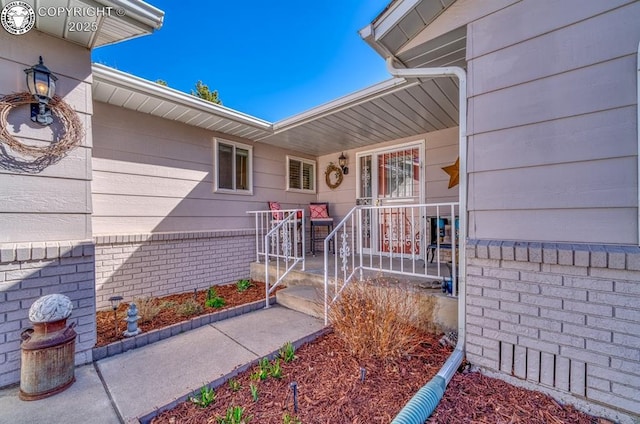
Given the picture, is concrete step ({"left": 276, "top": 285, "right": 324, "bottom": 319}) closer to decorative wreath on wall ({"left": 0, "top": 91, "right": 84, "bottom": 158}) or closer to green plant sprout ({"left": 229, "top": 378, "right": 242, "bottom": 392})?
green plant sprout ({"left": 229, "top": 378, "right": 242, "bottom": 392})

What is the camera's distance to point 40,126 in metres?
2.28

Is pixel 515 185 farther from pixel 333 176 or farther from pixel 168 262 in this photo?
pixel 333 176

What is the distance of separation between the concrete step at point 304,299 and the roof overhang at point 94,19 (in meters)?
3.06

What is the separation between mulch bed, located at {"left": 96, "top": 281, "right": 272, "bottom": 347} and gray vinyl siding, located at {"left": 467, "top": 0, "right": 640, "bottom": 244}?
307cm

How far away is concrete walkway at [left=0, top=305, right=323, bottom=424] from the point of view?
1.81 m

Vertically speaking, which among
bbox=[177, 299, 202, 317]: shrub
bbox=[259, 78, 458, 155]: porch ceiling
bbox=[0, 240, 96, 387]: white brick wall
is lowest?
bbox=[177, 299, 202, 317]: shrub

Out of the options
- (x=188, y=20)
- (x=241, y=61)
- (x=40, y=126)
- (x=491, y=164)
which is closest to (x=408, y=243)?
(x=491, y=164)

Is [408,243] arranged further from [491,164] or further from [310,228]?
[491,164]

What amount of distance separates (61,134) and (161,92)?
1.56m

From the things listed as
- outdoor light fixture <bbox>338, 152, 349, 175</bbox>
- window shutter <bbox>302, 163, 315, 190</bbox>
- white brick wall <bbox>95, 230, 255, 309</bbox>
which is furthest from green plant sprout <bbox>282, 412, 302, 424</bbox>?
window shutter <bbox>302, 163, 315, 190</bbox>

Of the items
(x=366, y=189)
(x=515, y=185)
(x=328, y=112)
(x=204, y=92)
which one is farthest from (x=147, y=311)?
(x=204, y=92)

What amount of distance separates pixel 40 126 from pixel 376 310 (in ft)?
10.3

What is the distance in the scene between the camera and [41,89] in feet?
7.17

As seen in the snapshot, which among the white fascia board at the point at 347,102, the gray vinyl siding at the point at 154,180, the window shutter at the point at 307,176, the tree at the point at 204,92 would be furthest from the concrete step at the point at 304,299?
the tree at the point at 204,92
